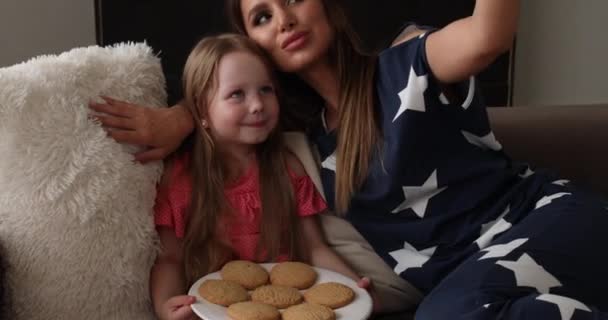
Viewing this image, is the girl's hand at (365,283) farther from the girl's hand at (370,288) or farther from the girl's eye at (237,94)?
the girl's eye at (237,94)

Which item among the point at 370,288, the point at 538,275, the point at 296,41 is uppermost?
the point at 296,41

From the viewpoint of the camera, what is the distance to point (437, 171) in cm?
113

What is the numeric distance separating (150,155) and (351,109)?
35 cm

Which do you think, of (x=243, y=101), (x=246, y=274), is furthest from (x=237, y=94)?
(x=246, y=274)

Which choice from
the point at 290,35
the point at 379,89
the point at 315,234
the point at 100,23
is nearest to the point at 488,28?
the point at 379,89

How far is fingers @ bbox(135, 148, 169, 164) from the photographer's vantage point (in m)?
1.11

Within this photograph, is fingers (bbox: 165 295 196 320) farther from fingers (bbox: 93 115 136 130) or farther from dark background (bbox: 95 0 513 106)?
dark background (bbox: 95 0 513 106)

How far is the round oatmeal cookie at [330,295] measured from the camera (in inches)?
40.3

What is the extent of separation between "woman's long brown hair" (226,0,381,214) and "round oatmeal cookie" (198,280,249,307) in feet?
0.83

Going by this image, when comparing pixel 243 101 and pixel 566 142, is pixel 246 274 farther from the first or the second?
pixel 566 142

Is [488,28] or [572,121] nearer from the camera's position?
[488,28]

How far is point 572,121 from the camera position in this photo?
148 cm

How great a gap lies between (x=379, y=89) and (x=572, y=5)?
Answer: 1552 millimetres

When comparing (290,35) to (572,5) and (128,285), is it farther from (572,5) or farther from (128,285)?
(572,5)
